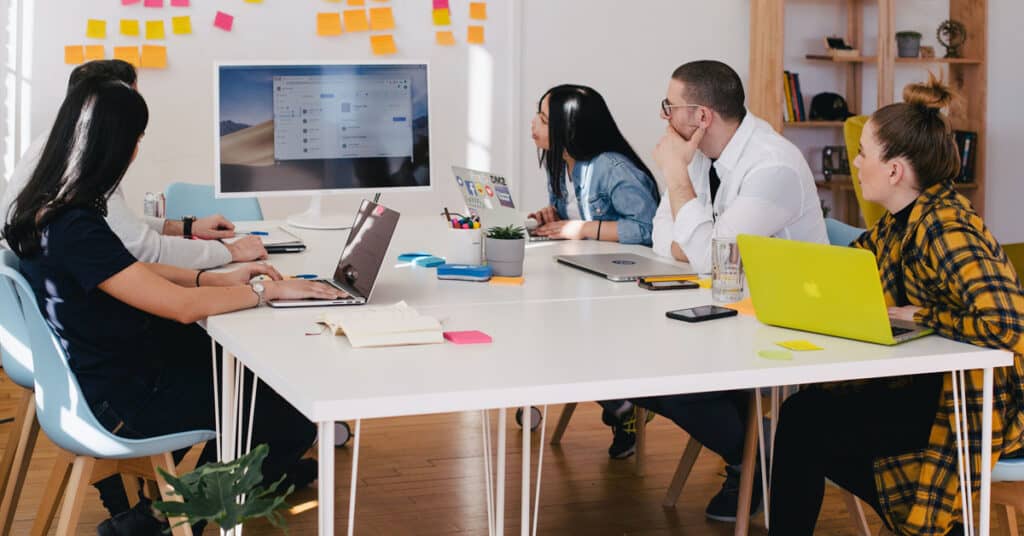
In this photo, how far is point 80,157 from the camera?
2.18m

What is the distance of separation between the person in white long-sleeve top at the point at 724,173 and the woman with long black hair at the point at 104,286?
941mm

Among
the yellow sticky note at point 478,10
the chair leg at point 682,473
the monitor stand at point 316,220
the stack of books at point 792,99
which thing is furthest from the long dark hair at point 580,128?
the stack of books at point 792,99

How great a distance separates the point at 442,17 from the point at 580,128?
1717mm

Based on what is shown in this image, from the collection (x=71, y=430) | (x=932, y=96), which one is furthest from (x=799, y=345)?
(x=71, y=430)

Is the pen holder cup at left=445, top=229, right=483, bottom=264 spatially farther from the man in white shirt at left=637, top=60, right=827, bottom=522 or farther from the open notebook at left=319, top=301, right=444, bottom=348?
the open notebook at left=319, top=301, right=444, bottom=348

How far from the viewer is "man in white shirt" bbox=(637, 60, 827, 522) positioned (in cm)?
258

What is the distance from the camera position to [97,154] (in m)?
2.19

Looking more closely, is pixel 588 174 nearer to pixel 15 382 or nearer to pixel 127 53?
pixel 15 382

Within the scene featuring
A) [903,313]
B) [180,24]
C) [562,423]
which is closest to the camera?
[903,313]

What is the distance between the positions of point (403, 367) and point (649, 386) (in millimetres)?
356

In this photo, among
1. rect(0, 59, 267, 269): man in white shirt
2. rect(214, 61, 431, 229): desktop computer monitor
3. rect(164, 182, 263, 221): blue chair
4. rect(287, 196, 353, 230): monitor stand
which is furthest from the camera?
rect(164, 182, 263, 221): blue chair

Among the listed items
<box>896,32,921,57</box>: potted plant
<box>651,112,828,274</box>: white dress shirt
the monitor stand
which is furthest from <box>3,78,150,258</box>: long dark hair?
<box>896,32,921,57</box>: potted plant

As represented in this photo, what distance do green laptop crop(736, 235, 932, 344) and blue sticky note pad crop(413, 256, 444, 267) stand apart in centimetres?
93

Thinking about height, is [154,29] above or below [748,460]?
above
